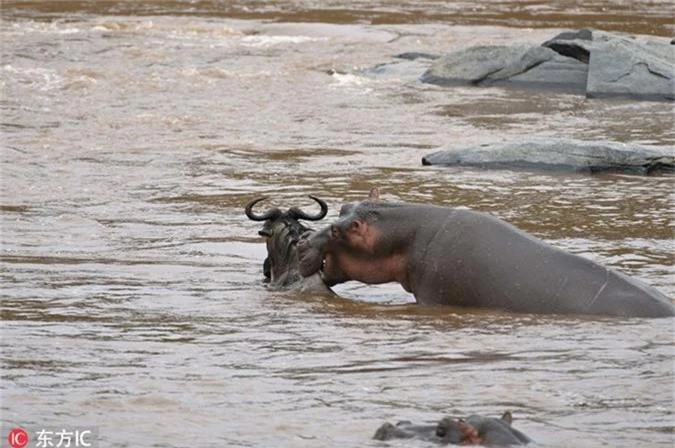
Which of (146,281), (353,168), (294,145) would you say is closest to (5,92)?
(294,145)

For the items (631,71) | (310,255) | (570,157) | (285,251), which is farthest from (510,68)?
(310,255)

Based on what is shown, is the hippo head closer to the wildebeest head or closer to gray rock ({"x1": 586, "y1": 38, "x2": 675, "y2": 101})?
the wildebeest head

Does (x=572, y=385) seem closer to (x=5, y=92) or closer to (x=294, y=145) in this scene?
(x=294, y=145)

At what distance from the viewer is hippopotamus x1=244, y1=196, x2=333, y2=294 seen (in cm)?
784

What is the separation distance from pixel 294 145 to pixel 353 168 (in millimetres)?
1316

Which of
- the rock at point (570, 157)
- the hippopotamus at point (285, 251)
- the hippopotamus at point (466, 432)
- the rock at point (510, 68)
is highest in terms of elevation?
the hippopotamus at point (466, 432)

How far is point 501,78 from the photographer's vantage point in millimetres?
17422

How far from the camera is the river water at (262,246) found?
5.58 m

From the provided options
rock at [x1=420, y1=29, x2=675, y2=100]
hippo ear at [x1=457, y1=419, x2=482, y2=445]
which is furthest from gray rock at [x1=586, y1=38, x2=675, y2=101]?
hippo ear at [x1=457, y1=419, x2=482, y2=445]

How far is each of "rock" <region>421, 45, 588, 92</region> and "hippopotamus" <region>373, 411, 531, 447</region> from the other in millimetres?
12110

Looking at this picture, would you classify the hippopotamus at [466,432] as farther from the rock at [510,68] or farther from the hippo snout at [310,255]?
the rock at [510,68]

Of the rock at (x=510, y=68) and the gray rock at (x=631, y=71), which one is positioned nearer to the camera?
the gray rock at (x=631, y=71)

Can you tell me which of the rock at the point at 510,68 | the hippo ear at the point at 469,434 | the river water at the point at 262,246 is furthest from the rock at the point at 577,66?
the hippo ear at the point at 469,434

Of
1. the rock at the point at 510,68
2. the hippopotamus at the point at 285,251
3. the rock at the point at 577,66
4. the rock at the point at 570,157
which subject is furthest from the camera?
the rock at the point at 510,68
